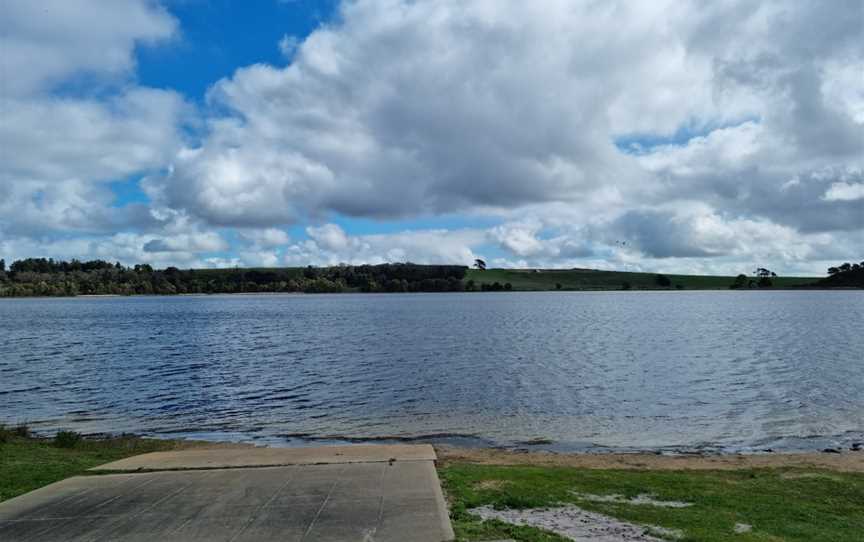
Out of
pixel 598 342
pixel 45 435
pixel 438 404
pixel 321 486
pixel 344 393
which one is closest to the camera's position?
pixel 321 486

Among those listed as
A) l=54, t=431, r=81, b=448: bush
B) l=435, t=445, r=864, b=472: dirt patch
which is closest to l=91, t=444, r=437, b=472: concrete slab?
l=435, t=445, r=864, b=472: dirt patch

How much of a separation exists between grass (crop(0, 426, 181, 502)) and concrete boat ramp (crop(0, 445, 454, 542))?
833 mm

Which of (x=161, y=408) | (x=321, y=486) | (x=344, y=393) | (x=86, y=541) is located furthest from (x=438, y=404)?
(x=86, y=541)

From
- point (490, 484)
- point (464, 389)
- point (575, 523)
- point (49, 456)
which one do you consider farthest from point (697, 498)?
point (464, 389)

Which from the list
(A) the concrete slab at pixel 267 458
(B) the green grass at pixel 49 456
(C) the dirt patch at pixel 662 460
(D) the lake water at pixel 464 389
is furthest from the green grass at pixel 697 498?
(B) the green grass at pixel 49 456

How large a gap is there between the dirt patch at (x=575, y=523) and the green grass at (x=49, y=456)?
8958 mm

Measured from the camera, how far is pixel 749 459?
1803 centimetres

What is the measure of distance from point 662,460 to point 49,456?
16493 mm

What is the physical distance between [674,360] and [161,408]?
33.7 meters

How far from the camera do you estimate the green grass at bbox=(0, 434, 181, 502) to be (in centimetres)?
1255

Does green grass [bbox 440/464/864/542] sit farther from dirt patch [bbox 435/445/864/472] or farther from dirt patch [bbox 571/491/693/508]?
dirt patch [bbox 435/445/864/472]

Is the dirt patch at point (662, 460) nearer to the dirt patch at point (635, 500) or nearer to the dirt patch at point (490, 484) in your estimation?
the dirt patch at point (490, 484)

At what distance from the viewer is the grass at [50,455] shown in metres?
12.6

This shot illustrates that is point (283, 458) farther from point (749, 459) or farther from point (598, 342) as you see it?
point (598, 342)
